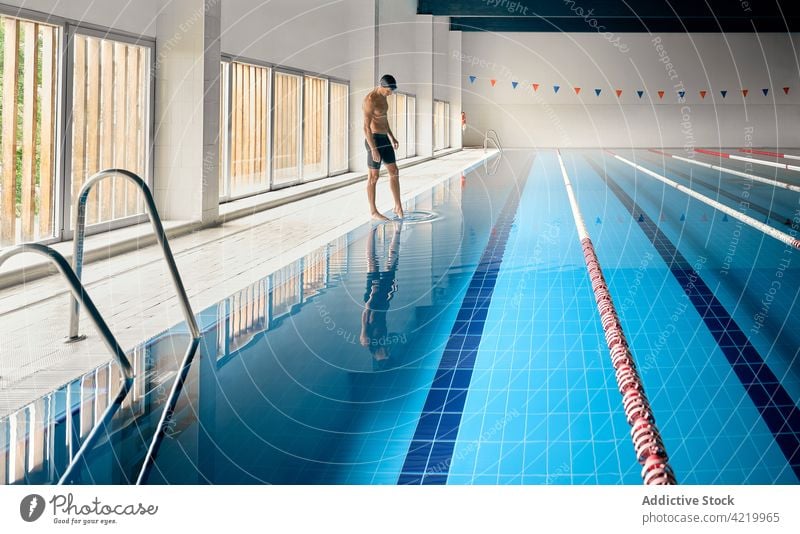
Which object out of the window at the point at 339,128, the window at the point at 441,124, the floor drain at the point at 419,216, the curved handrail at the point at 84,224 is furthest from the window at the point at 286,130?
the window at the point at 441,124

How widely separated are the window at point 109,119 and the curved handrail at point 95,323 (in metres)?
3.41

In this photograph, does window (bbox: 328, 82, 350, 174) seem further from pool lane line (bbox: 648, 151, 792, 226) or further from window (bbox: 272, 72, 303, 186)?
pool lane line (bbox: 648, 151, 792, 226)

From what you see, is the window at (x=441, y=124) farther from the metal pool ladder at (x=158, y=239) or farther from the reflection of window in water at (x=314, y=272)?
the metal pool ladder at (x=158, y=239)

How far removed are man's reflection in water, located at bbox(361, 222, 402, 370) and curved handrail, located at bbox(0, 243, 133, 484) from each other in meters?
1.02

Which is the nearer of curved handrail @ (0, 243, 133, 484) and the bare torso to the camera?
curved handrail @ (0, 243, 133, 484)

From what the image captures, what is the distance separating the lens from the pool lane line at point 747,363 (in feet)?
9.62

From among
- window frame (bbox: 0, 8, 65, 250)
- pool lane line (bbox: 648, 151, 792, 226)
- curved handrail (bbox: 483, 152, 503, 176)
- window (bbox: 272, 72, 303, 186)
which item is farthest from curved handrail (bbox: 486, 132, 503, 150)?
window frame (bbox: 0, 8, 65, 250)

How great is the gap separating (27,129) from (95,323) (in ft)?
10.4

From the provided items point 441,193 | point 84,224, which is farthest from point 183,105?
point 441,193

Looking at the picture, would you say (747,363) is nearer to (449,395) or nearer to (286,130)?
(449,395)

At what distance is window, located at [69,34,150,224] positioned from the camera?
263 inches
